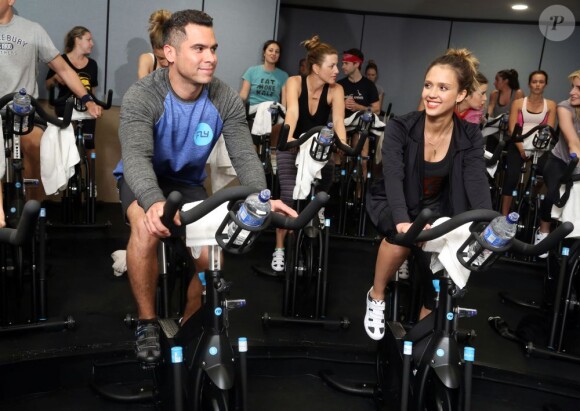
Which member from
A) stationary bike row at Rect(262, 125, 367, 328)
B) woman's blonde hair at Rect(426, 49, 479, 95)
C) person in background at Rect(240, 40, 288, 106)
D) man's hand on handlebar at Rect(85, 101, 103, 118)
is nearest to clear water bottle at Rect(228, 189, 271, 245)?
woman's blonde hair at Rect(426, 49, 479, 95)

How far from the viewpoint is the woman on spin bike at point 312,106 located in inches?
136

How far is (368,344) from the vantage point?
290cm

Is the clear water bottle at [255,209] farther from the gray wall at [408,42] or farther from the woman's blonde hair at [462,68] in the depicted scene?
the gray wall at [408,42]

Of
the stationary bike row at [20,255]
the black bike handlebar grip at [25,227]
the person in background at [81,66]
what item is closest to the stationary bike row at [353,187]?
the person in background at [81,66]

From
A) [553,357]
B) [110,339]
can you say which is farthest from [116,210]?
[553,357]

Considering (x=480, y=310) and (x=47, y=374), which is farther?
(x=480, y=310)

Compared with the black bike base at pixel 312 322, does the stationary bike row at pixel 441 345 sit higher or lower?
higher

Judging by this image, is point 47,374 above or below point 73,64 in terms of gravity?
below

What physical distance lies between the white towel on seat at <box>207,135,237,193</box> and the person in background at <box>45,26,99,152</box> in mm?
2085

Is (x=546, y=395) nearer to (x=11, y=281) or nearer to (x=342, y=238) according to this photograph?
(x=342, y=238)

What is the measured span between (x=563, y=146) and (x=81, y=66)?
12.1ft

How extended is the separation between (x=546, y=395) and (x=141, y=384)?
74.4 inches

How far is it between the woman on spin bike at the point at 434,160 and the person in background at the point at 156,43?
1.37m

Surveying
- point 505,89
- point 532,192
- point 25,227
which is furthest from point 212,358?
point 505,89
